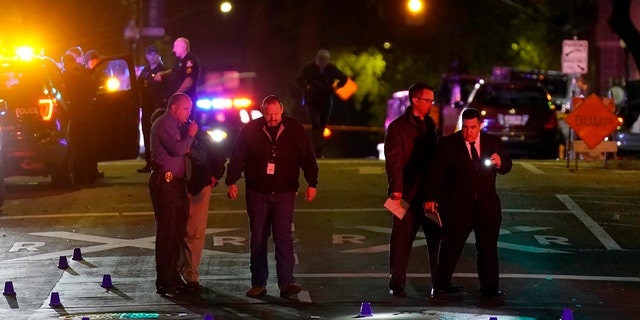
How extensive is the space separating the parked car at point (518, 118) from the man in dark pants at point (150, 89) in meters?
7.98

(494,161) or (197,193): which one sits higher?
(494,161)

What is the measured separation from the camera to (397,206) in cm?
1209

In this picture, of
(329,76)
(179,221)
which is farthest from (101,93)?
(179,221)

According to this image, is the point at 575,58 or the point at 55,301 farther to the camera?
the point at 575,58

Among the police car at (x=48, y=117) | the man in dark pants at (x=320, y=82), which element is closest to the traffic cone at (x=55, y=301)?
the police car at (x=48, y=117)

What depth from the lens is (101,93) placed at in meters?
21.0

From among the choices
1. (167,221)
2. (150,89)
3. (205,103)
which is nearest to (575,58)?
(205,103)

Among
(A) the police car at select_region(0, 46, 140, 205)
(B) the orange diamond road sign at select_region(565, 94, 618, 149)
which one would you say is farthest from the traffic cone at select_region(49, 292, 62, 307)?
(B) the orange diamond road sign at select_region(565, 94, 618, 149)

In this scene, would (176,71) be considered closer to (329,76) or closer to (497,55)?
(329,76)

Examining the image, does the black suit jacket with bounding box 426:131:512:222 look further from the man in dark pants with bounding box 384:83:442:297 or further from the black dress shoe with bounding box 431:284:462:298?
the black dress shoe with bounding box 431:284:462:298

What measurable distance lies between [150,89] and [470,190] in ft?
31.5

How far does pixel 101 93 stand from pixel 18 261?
693cm

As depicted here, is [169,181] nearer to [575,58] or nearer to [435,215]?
[435,215]

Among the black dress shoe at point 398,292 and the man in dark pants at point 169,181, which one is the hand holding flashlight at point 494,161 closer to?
the black dress shoe at point 398,292
